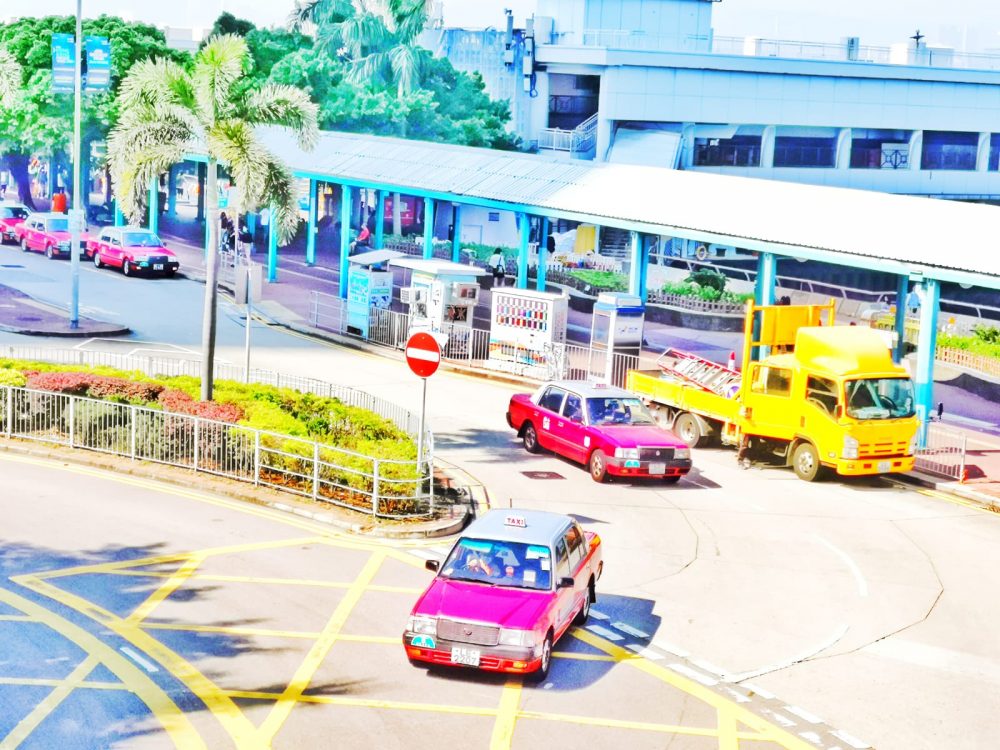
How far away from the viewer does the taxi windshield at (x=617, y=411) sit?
2964 cm

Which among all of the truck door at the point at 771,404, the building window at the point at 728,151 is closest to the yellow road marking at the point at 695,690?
the truck door at the point at 771,404

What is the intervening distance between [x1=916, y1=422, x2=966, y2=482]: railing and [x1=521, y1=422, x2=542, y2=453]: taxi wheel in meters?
7.92

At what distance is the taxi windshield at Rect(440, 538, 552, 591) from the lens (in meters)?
18.7

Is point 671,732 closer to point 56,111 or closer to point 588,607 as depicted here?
point 588,607

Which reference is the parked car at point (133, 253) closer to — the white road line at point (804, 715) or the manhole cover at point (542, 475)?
the manhole cover at point (542, 475)

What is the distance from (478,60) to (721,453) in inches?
2292

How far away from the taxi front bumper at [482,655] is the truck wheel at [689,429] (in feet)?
50.8

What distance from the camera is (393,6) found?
79.9 metres

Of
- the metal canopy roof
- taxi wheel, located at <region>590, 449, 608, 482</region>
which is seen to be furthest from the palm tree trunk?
the metal canopy roof

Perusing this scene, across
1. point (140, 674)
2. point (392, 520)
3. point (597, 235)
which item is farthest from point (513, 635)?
point (597, 235)

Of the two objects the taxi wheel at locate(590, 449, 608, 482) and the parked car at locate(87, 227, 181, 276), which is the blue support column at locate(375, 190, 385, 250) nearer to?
the parked car at locate(87, 227, 181, 276)

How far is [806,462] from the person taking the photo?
98.0 ft

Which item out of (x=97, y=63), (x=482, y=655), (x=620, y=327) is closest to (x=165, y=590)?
(x=482, y=655)

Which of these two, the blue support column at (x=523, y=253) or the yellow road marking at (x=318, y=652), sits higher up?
the blue support column at (x=523, y=253)
